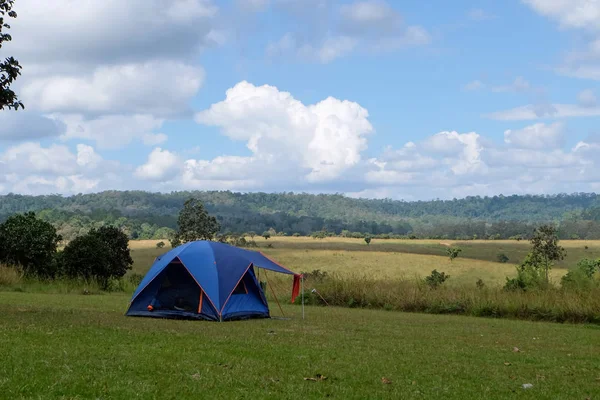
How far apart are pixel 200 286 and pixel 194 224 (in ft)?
165

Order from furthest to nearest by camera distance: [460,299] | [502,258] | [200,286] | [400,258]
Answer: [502,258]
[400,258]
[460,299]
[200,286]

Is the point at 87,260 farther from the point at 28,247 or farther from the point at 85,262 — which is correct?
the point at 28,247

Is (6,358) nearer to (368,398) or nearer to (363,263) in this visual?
(368,398)

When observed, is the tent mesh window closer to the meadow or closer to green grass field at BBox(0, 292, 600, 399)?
the meadow

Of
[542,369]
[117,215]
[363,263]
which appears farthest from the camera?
[117,215]

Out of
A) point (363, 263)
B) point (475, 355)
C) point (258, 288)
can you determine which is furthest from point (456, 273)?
point (475, 355)

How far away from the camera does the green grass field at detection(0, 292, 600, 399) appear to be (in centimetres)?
872

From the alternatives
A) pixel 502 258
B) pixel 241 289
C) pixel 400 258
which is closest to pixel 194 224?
pixel 400 258

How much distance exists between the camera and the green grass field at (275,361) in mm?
8719

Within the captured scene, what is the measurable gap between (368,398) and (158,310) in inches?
500

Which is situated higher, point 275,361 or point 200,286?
point 200,286

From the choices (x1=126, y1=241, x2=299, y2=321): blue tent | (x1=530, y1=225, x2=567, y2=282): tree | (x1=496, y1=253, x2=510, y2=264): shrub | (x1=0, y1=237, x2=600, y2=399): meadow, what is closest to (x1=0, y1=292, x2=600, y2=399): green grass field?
(x1=0, y1=237, x2=600, y2=399): meadow

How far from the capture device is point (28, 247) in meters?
37.2

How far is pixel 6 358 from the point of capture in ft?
31.9
